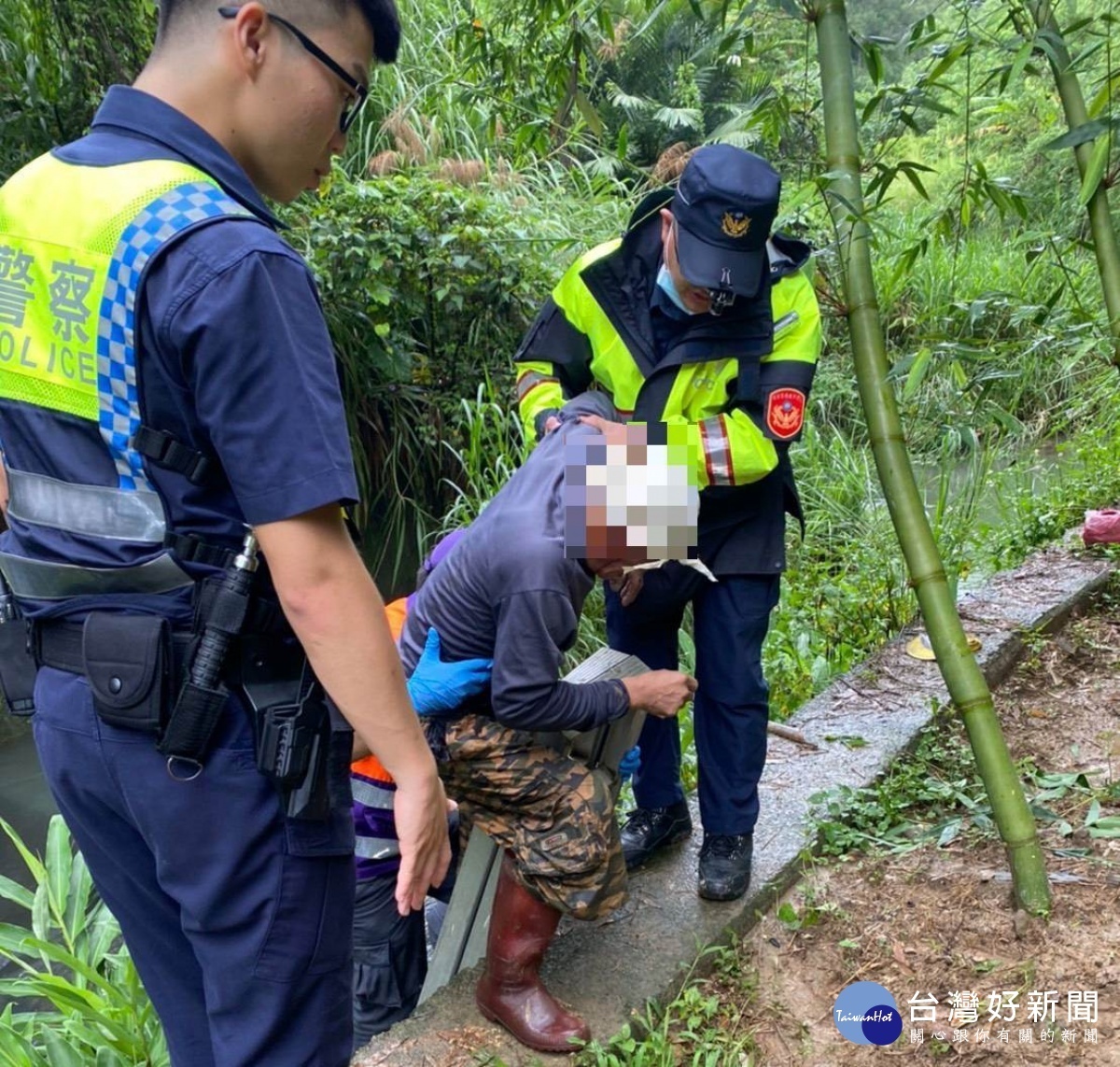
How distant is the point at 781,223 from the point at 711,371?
34 cm

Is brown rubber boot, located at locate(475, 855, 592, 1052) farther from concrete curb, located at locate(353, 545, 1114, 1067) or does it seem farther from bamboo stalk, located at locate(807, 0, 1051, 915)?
bamboo stalk, located at locate(807, 0, 1051, 915)

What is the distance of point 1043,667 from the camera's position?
362 cm

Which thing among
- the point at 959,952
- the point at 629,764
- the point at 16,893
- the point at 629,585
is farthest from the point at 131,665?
the point at 16,893

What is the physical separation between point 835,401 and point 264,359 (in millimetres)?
6099

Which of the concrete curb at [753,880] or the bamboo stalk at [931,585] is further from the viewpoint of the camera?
the bamboo stalk at [931,585]

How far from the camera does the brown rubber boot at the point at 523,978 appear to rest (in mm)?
1995

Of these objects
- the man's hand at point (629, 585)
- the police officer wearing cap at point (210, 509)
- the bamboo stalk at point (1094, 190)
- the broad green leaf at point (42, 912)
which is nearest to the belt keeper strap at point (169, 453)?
the police officer wearing cap at point (210, 509)

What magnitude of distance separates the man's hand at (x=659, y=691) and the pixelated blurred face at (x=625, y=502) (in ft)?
0.96

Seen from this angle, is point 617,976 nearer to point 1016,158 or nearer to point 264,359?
Answer: point 264,359

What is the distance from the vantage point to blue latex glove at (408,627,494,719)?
2.01 meters

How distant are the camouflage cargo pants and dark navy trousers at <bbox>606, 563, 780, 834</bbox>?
0.45 m

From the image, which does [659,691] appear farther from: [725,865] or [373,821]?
[373,821]

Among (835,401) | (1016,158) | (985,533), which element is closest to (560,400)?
(985,533)

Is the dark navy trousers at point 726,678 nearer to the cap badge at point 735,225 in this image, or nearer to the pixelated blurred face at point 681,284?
the pixelated blurred face at point 681,284
